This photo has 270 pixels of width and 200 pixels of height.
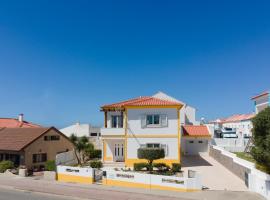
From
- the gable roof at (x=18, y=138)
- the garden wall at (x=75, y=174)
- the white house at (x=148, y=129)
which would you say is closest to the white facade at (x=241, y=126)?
the white house at (x=148, y=129)

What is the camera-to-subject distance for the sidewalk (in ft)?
64.7

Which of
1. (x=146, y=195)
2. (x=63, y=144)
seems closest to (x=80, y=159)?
(x=63, y=144)

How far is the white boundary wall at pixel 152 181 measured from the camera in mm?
21391

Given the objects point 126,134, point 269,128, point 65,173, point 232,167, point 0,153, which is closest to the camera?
point 269,128

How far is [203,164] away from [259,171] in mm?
12878

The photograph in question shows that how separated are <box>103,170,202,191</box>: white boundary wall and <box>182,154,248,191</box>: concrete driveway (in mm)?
1946

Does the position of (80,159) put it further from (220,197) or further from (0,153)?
(220,197)

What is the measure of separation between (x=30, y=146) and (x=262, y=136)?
992 inches

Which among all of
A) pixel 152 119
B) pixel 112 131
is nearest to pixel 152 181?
pixel 152 119

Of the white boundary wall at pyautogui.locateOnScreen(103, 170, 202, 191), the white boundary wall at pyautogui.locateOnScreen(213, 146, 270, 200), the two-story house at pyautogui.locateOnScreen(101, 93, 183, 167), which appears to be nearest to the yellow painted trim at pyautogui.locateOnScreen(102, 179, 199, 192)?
the white boundary wall at pyautogui.locateOnScreen(103, 170, 202, 191)

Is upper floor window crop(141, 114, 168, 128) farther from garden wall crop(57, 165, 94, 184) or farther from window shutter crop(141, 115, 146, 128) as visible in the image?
garden wall crop(57, 165, 94, 184)

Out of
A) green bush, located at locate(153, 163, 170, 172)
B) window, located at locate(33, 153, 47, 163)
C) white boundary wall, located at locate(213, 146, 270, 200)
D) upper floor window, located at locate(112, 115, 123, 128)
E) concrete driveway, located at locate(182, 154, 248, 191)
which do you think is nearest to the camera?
white boundary wall, located at locate(213, 146, 270, 200)

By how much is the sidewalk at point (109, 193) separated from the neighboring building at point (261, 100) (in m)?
14.1

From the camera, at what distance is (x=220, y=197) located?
1942 cm
